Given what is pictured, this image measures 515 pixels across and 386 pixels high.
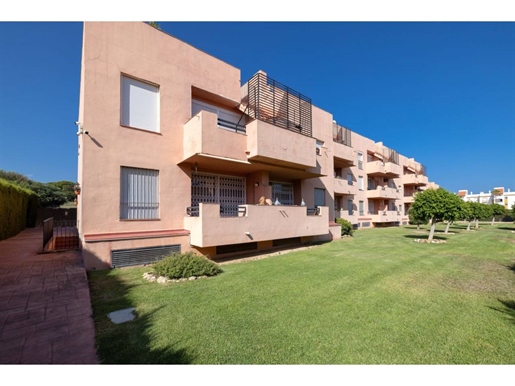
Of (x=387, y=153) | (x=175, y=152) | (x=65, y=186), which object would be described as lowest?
(x=175, y=152)

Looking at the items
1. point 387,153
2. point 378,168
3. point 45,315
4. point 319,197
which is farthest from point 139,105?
point 387,153

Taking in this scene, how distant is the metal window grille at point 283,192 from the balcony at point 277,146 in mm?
2712

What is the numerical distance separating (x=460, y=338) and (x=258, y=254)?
8.49 meters

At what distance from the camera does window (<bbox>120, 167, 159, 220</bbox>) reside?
898 cm

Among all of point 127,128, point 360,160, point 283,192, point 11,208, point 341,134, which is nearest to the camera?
point 127,128

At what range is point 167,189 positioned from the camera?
9938 millimetres

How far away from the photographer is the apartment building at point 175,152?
8.35 metres

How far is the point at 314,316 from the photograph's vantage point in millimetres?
4609

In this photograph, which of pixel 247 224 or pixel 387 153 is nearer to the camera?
pixel 247 224

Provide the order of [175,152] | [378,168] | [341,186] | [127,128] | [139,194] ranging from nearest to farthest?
[127,128] → [139,194] → [175,152] → [341,186] → [378,168]

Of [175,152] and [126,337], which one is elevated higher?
[175,152]

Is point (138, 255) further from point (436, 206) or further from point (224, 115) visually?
point (436, 206)

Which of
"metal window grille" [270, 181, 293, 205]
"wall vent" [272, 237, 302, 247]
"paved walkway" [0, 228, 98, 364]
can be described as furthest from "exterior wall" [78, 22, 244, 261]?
"metal window grille" [270, 181, 293, 205]

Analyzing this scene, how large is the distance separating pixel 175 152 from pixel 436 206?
54.7 feet
